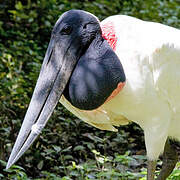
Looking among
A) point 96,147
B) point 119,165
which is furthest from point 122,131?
point 119,165

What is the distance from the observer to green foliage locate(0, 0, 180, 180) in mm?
4316

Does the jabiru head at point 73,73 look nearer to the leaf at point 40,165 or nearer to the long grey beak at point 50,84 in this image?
the long grey beak at point 50,84

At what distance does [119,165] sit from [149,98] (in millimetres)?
1207

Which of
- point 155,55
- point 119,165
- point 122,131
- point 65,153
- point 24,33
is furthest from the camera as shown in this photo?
point 24,33

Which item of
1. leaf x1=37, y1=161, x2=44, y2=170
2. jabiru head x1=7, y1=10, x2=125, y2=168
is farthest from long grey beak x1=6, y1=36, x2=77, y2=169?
leaf x1=37, y1=161, x2=44, y2=170

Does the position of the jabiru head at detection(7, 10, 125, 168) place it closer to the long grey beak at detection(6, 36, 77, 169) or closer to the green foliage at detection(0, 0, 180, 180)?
the long grey beak at detection(6, 36, 77, 169)

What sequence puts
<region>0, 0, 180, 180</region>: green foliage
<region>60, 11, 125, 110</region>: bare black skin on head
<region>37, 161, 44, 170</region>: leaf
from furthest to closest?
<region>37, 161, 44, 170</region>: leaf < <region>0, 0, 180, 180</region>: green foliage < <region>60, 11, 125, 110</region>: bare black skin on head

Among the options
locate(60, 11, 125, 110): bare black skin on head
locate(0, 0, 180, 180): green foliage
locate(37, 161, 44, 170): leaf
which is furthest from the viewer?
locate(37, 161, 44, 170): leaf

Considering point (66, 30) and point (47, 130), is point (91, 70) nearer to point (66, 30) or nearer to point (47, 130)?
point (66, 30)

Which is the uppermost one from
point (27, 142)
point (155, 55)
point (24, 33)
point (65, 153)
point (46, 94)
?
point (155, 55)

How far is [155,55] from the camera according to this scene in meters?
3.30

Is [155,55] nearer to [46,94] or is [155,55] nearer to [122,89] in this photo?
[122,89]

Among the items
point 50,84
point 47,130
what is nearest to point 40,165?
point 47,130

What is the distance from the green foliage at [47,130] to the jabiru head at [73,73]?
0.57m
